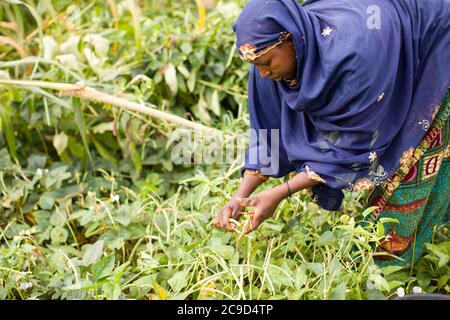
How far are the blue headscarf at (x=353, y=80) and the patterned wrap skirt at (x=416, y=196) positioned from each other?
84mm

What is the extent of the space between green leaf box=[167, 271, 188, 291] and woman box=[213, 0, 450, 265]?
0.61 feet

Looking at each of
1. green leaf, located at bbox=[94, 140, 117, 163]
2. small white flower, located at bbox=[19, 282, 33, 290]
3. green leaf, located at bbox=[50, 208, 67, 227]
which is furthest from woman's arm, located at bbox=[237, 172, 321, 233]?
green leaf, located at bbox=[94, 140, 117, 163]

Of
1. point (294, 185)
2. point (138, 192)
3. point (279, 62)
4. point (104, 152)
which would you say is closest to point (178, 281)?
point (294, 185)

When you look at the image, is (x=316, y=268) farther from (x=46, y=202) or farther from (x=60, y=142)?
(x=60, y=142)

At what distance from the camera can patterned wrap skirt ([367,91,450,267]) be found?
6.11 feet

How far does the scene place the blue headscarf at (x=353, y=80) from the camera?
158 cm

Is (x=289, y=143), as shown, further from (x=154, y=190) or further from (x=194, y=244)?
(x=154, y=190)

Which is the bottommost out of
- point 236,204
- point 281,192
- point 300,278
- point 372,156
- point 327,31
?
point 300,278

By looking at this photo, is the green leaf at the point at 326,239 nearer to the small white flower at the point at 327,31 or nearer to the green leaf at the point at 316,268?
the green leaf at the point at 316,268

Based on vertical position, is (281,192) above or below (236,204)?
above

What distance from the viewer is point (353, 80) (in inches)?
62.5

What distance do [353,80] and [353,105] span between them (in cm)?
7

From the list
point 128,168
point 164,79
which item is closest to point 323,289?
point 128,168

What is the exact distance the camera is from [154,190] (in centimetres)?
257
